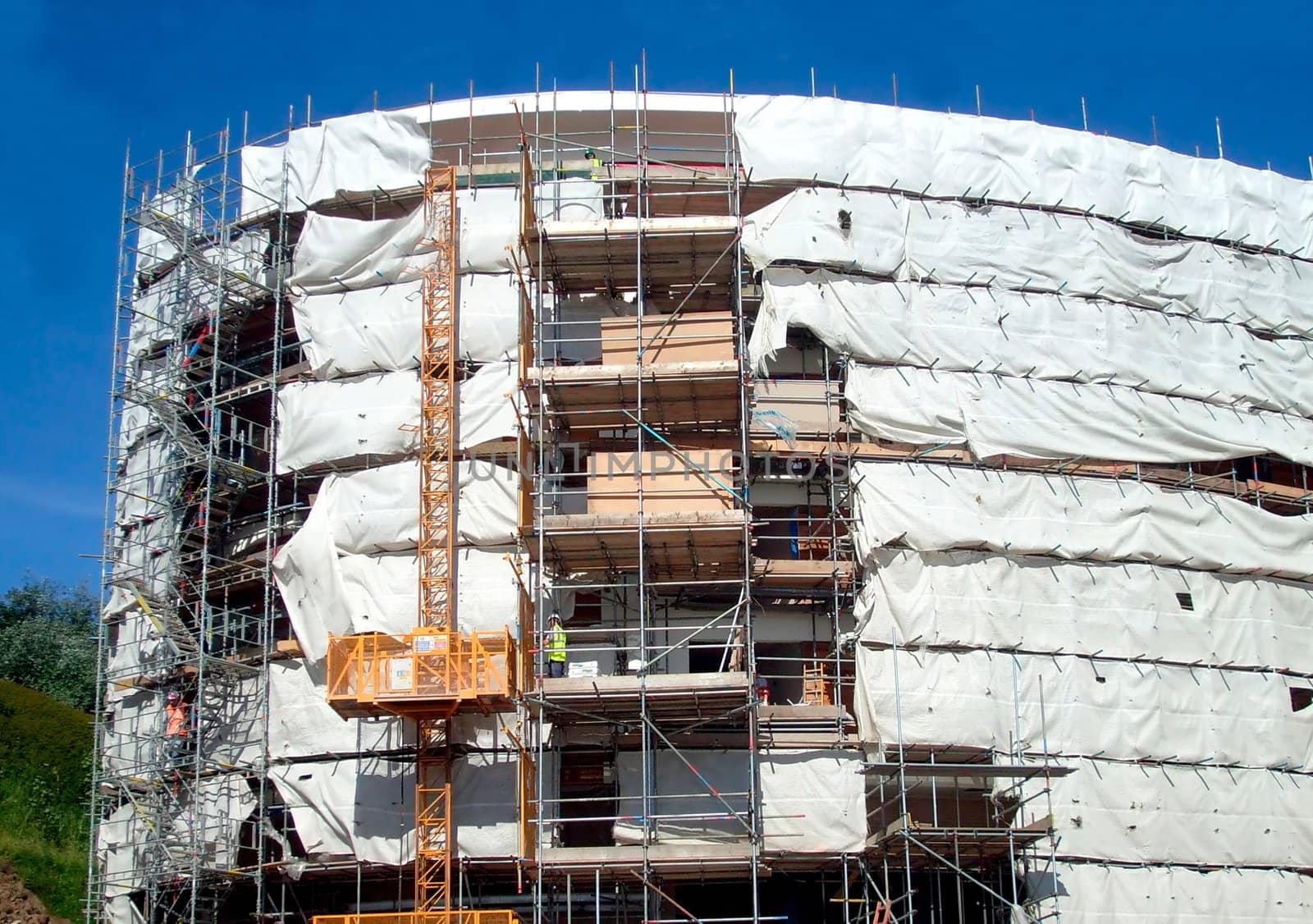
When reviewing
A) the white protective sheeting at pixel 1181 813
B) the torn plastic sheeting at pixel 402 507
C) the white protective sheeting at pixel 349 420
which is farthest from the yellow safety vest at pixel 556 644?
the white protective sheeting at pixel 1181 813

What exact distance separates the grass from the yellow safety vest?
38.5 feet

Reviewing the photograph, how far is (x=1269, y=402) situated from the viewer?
105ft

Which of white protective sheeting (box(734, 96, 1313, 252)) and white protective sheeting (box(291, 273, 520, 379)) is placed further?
white protective sheeting (box(734, 96, 1313, 252))

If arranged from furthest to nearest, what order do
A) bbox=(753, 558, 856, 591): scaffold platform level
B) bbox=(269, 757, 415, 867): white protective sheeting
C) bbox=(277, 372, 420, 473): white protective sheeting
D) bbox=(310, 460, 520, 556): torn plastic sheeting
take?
bbox=(277, 372, 420, 473): white protective sheeting < bbox=(310, 460, 520, 556): torn plastic sheeting < bbox=(753, 558, 856, 591): scaffold platform level < bbox=(269, 757, 415, 867): white protective sheeting

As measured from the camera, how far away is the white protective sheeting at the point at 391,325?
2980 centimetres

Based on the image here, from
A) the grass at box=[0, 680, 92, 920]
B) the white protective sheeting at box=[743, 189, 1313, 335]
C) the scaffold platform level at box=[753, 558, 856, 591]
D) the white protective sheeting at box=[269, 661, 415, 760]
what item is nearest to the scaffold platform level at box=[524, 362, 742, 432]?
the scaffold platform level at box=[753, 558, 856, 591]

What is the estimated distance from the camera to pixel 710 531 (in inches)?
1011

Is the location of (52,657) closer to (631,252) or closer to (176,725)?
(176,725)

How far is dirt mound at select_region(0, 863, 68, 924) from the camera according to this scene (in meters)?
30.3

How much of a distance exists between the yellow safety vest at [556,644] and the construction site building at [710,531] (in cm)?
8

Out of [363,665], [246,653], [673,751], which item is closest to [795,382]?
[673,751]

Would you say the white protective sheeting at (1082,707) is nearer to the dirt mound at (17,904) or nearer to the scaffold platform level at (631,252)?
the scaffold platform level at (631,252)

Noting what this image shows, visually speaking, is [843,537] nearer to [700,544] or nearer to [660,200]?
[700,544]

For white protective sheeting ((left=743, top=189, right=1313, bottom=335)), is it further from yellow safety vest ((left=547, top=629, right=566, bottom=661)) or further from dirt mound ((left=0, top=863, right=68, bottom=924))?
dirt mound ((left=0, top=863, right=68, bottom=924))
